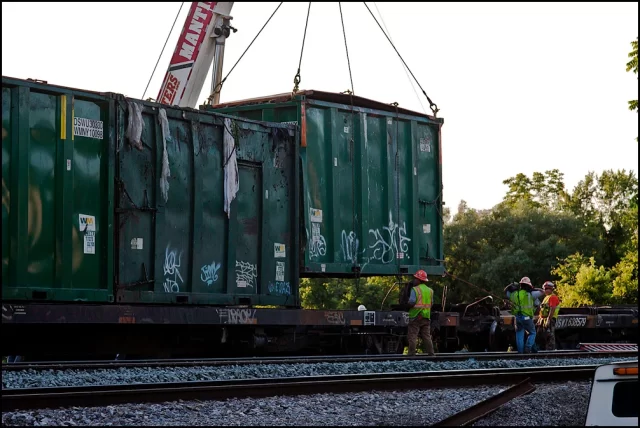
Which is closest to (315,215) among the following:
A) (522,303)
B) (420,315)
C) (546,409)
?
(420,315)

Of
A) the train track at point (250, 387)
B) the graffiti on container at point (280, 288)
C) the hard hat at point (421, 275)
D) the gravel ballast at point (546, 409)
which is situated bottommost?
the gravel ballast at point (546, 409)

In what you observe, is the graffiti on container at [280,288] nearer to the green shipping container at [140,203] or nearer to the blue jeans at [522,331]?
the green shipping container at [140,203]

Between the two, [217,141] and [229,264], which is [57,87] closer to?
[217,141]

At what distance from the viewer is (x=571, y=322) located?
1994 cm

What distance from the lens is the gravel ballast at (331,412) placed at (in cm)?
737

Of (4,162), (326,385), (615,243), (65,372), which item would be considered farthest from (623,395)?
(615,243)

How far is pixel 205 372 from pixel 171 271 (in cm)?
291

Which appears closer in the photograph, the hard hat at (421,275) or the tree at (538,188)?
the hard hat at (421,275)

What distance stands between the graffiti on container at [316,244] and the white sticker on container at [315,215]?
0.06 meters

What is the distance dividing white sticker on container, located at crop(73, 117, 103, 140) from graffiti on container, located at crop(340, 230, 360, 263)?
14.7ft

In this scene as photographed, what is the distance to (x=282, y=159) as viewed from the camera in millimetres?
15000

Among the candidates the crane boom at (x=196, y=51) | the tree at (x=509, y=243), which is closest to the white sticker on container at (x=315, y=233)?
Result: the crane boom at (x=196, y=51)

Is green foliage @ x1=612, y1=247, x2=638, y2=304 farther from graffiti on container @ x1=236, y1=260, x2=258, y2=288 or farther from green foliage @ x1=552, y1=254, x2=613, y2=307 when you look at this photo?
graffiti on container @ x1=236, y1=260, x2=258, y2=288

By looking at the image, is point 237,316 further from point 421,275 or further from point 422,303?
point 421,275
